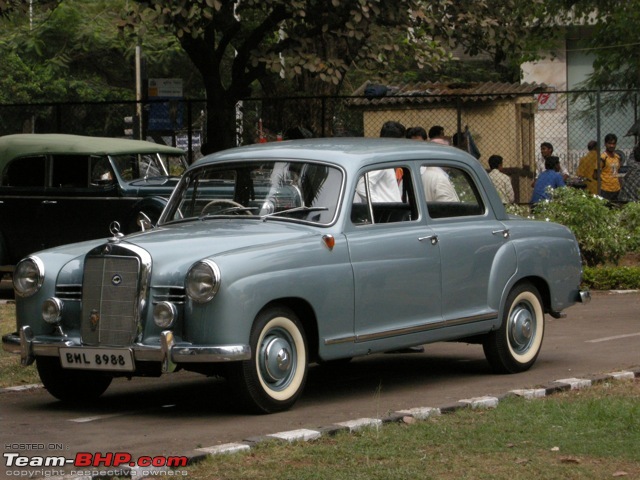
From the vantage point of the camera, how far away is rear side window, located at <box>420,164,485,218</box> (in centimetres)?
982

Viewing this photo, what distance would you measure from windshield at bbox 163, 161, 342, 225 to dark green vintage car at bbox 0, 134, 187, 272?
7.24 metres

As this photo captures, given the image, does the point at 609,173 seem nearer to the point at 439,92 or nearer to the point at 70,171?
the point at 439,92

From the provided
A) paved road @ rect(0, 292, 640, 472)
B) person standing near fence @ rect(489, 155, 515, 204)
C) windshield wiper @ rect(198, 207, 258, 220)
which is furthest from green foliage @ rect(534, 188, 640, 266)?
windshield wiper @ rect(198, 207, 258, 220)

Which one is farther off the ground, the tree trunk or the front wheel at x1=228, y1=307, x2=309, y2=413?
the tree trunk

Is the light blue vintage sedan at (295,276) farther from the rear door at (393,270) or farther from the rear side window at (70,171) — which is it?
the rear side window at (70,171)

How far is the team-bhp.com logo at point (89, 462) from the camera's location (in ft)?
21.5

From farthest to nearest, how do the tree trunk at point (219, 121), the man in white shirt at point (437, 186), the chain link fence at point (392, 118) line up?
the chain link fence at point (392, 118), the tree trunk at point (219, 121), the man in white shirt at point (437, 186)

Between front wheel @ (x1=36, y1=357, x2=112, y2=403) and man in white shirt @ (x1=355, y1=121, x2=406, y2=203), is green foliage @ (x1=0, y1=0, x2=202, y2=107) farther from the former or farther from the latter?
front wheel @ (x1=36, y1=357, x2=112, y2=403)

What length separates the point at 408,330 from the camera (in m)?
9.23

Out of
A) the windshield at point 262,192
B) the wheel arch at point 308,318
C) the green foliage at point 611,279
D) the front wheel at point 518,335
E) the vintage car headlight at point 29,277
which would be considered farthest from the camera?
the green foliage at point 611,279

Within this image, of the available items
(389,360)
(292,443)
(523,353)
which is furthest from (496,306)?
(292,443)

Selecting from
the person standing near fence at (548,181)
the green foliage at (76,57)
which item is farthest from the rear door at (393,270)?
the green foliage at (76,57)

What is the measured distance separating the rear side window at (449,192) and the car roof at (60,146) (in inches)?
316

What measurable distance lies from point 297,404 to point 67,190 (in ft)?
30.3
